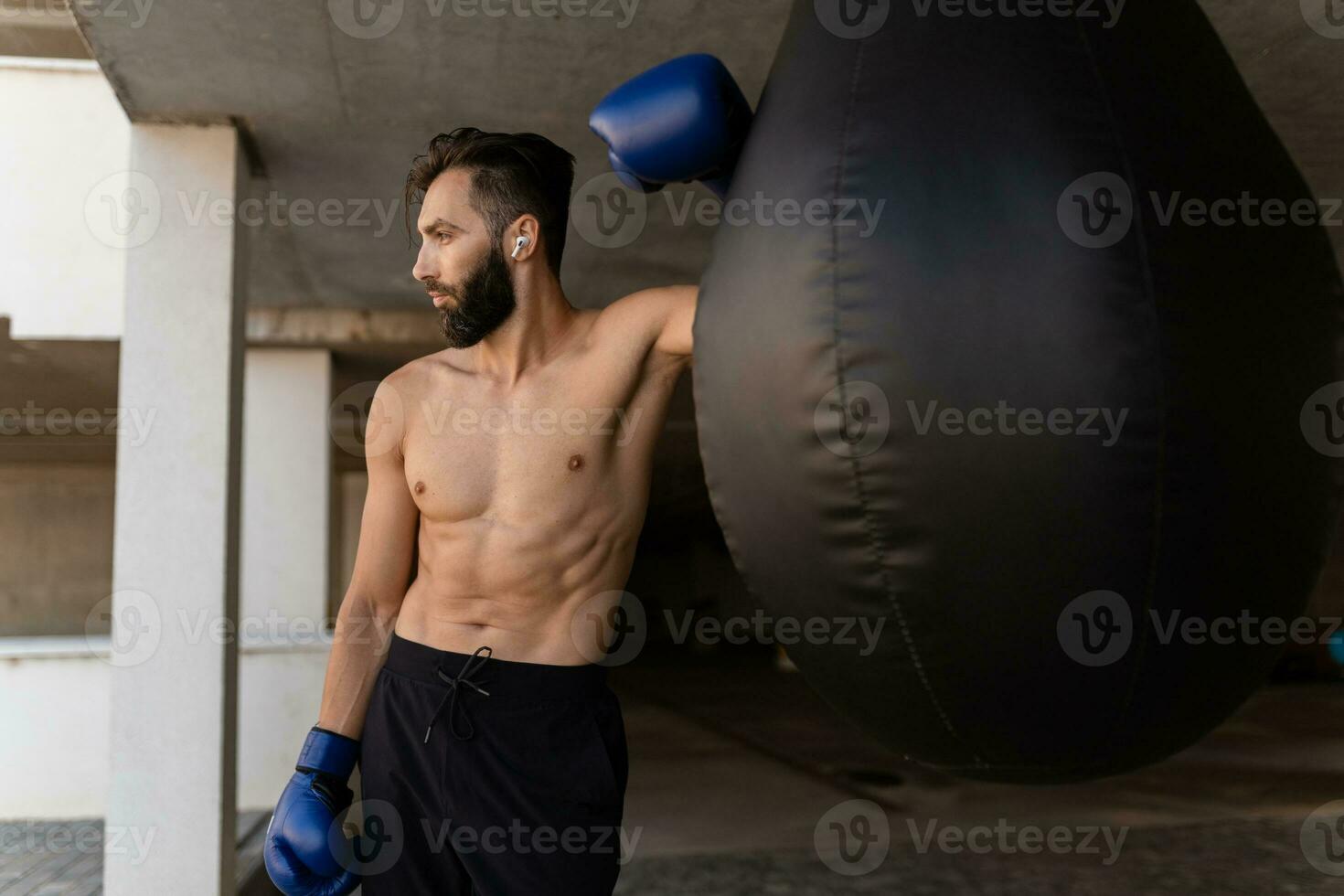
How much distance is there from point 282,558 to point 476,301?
451 centimetres

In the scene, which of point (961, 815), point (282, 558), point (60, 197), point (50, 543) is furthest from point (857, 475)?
point (50, 543)

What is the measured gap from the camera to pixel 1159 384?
3.34 ft

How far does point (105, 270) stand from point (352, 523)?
10345 millimetres

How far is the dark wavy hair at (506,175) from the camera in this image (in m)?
1.70

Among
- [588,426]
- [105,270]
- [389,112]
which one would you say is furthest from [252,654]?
[588,426]

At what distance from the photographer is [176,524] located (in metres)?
3.24

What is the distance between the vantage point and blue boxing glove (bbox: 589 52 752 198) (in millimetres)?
1345

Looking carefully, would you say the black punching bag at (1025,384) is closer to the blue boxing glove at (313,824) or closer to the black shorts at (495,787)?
the black shorts at (495,787)

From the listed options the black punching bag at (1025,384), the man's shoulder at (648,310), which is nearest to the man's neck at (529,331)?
the man's shoulder at (648,310)

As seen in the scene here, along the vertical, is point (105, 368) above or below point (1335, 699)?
above

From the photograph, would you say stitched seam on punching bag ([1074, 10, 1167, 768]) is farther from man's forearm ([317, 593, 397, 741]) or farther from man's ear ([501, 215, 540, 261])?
man's forearm ([317, 593, 397, 741])

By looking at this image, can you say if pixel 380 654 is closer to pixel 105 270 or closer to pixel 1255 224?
pixel 1255 224

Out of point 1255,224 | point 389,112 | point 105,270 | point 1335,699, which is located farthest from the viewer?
point 1335,699

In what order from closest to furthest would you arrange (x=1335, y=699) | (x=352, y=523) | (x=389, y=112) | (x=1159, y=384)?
Result: (x=1159, y=384) → (x=389, y=112) → (x=1335, y=699) → (x=352, y=523)
